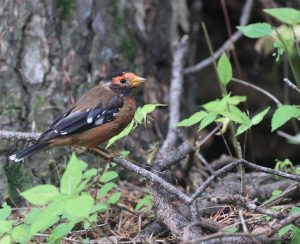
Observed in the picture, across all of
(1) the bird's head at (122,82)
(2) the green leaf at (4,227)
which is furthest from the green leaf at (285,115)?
(1) the bird's head at (122,82)

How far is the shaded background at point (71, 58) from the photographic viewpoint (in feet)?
15.4

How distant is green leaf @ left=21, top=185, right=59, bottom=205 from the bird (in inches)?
57.3

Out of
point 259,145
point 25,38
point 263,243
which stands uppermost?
point 25,38

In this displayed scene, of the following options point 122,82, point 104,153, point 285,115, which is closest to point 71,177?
point 285,115

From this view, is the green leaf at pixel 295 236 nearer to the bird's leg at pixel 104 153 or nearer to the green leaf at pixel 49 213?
the green leaf at pixel 49 213

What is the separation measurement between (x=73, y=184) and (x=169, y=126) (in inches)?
110

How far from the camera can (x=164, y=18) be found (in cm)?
592

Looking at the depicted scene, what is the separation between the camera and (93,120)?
4.38 meters

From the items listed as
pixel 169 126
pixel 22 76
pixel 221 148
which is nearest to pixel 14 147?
pixel 22 76

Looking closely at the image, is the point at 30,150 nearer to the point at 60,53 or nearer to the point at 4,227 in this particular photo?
the point at 4,227

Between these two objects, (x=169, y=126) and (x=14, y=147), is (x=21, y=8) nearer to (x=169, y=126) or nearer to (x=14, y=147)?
(x=14, y=147)

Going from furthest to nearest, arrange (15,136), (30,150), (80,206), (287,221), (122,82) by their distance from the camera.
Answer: (122,82) < (30,150) < (15,136) < (287,221) < (80,206)

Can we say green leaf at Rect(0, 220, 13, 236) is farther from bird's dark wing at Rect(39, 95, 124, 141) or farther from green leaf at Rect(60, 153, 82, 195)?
bird's dark wing at Rect(39, 95, 124, 141)

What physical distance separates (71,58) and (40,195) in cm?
272
